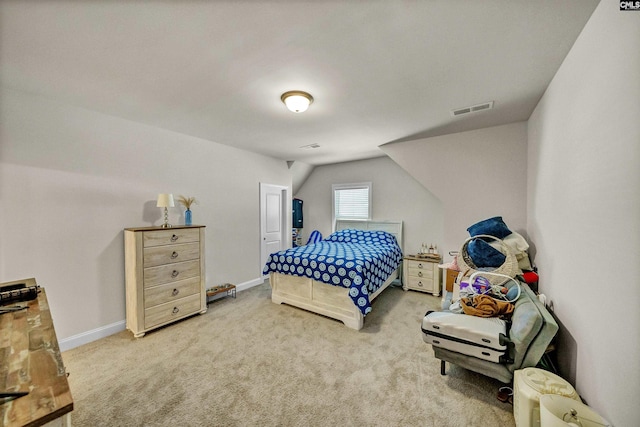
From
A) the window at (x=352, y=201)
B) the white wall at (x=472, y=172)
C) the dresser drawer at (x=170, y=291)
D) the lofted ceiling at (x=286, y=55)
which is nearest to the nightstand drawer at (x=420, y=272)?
the white wall at (x=472, y=172)

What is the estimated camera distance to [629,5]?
1.06 meters

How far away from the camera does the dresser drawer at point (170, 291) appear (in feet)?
9.02

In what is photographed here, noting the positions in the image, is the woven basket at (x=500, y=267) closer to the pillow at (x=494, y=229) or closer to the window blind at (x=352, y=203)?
the pillow at (x=494, y=229)

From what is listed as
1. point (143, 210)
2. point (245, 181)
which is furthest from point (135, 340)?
point (245, 181)

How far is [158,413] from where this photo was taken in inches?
66.5

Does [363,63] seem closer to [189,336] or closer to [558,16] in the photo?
[558,16]

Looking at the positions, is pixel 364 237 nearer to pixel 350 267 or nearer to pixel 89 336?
pixel 350 267

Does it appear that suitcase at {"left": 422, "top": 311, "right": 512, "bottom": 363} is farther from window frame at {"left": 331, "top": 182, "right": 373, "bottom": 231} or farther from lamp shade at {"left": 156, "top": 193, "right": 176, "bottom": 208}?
window frame at {"left": 331, "top": 182, "right": 373, "bottom": 231}

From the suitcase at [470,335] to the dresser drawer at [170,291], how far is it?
2807mm

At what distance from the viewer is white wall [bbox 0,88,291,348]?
7.23 ft

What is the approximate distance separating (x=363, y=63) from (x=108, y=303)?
3.61m

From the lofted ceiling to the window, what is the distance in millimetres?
2461

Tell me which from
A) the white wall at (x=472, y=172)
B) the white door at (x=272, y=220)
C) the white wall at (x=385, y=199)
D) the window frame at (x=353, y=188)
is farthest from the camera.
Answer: the window frame at (x=353, y=188)

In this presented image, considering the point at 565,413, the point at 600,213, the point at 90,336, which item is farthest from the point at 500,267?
the point at 90,336
